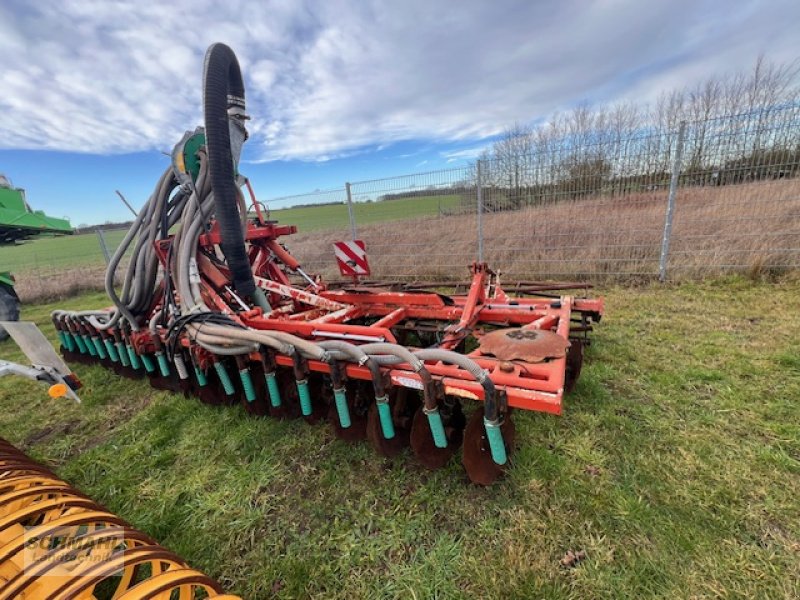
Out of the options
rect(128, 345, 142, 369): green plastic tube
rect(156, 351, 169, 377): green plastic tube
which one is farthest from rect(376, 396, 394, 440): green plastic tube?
rect(128, 345, 142, 369): green plastic tube

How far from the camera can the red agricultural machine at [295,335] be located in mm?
1917

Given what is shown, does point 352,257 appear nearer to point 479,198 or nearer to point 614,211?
point 479,198

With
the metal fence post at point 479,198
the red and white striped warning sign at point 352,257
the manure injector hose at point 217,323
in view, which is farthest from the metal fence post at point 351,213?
the manure injector hose at point 217,323

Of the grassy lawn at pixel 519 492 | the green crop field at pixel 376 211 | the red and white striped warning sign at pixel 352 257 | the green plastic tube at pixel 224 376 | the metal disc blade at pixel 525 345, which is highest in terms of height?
the green crop field at pixel 376 211

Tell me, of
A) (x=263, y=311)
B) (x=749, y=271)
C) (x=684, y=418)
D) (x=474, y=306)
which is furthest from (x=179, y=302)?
(x=749, y=271)

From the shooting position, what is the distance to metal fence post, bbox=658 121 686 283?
17.0ft

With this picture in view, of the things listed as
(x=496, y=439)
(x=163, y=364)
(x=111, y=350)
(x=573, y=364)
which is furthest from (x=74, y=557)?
(x=111, y=350)

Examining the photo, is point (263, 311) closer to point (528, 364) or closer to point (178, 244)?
point (178, 244)

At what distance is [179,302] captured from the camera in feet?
10.9

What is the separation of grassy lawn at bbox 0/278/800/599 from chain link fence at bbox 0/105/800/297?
280cm

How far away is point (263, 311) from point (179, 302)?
74 centimetres

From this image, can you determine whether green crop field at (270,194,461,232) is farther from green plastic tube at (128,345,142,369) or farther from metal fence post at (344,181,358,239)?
green plastic tube at (128,345,142,369)

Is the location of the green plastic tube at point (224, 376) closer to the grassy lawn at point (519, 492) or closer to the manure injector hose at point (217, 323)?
the manure injector hose at point (217, 323)

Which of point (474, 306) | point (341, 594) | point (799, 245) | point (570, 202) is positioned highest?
point (570, 202)
